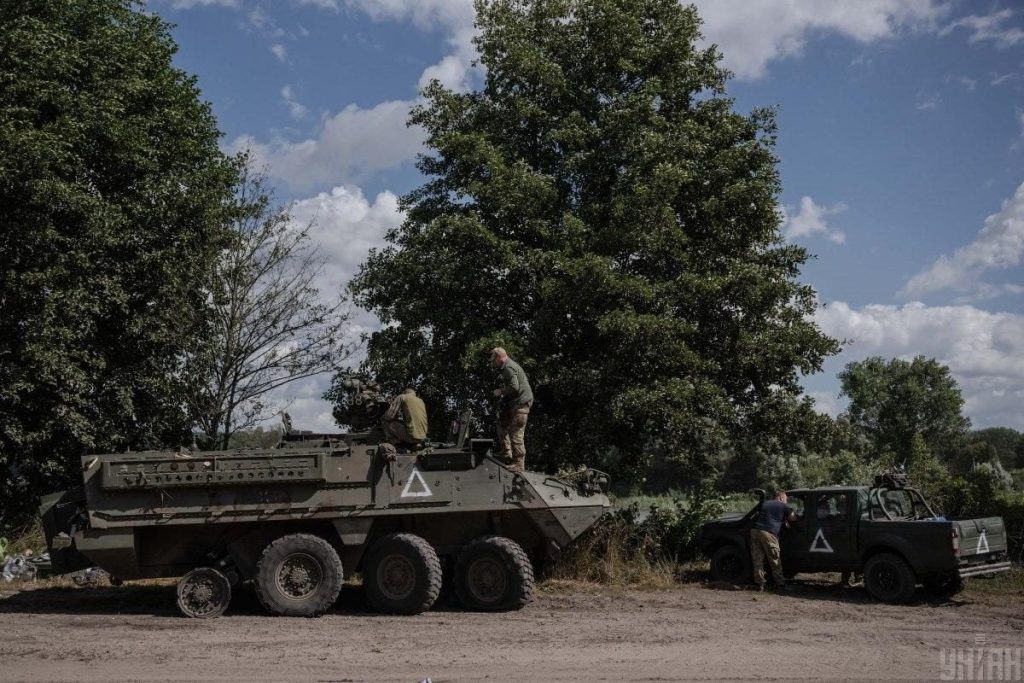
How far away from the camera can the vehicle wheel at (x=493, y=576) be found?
39.2ft

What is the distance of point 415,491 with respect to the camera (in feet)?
40.0

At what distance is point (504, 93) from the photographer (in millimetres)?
18391

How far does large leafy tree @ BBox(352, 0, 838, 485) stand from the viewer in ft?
52.4

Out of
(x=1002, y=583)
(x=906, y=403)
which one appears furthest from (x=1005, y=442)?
(x=1002, y=583)

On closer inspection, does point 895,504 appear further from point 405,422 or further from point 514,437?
point 405,422

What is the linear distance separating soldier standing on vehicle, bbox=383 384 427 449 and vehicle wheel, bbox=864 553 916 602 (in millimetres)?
6265

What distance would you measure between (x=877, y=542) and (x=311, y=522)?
7.46m

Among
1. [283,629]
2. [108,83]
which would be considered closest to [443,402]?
[283,629]

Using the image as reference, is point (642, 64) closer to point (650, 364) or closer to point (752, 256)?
point (752, 256)

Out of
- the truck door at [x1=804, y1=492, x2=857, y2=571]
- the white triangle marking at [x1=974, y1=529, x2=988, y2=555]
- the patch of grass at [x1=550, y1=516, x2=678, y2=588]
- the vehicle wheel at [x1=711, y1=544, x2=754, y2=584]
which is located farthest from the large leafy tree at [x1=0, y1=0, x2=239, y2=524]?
the white triangle marking at [x1=974, y1=529, x2=988, y2=555]

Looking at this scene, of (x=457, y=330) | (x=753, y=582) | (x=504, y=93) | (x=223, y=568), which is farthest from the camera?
(x=504, y=93)

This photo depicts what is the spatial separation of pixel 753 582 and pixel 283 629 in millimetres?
6833

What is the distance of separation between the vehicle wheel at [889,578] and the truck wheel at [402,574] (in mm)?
5804

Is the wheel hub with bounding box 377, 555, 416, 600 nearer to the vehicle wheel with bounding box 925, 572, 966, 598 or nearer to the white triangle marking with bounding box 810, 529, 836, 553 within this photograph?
the white triangle marking with bounding box 810, 529, 836, 553
